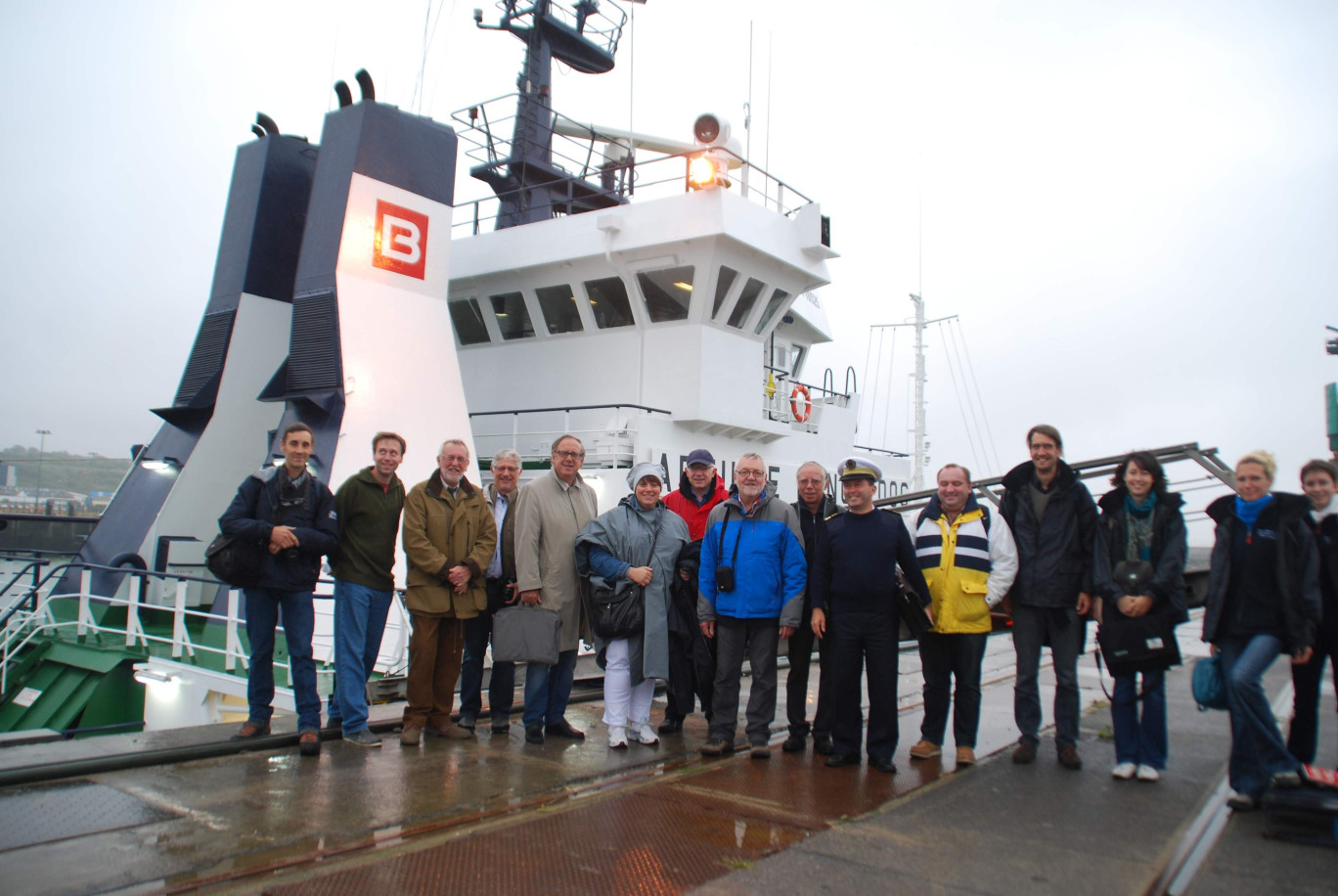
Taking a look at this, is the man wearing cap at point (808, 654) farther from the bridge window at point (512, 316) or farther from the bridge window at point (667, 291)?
the bridge window at point (512, 316)

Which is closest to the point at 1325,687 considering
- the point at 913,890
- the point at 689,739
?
the point at 689,739

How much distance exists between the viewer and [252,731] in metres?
4.40

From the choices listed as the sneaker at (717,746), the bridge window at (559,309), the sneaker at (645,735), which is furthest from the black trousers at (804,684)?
the bridge window at (559,309)

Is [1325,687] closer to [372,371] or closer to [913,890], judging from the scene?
[913,890]

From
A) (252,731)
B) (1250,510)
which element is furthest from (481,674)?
(1250,510)

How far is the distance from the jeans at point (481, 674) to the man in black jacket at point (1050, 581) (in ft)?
8.79

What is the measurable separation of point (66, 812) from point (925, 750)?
12.3ft

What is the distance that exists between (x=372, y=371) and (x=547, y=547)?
4.81 m

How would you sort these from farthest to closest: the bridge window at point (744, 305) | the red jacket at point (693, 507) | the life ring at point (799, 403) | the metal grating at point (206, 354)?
1. the life ring at point (799, 403)
2. the bridge window at point (744, 305)
3. the metal grating at point (206, 354)
4. the red jacket at point (693, 507)

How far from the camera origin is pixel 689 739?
16.5ft

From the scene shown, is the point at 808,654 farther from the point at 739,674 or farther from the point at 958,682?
A: the point at 958,682

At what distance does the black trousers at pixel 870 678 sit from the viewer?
4453 millimetres

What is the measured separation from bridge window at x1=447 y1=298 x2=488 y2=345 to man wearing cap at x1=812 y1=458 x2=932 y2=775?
30.8ft

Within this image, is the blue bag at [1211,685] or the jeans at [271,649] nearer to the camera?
the blue bag at [1211,685]
